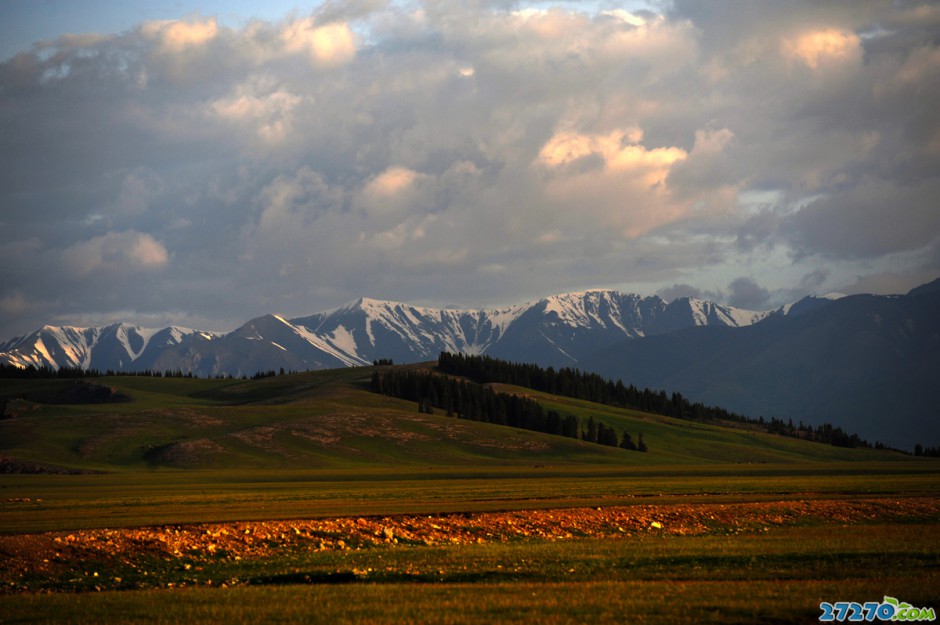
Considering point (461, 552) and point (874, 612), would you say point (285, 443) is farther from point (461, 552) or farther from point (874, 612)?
point (874, 612)

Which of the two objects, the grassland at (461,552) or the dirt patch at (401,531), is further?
the dirt patch at (401,531)

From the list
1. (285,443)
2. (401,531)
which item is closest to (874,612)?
(401,531)

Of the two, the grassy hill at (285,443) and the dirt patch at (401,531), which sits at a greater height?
the dirt patch at (401,531)

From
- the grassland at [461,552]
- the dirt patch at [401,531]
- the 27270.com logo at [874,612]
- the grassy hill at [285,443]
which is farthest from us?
the grassy hill at [285,443]

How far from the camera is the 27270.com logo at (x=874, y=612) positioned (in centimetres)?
2250

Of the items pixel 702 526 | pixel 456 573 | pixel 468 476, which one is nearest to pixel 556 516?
pixel 702 526

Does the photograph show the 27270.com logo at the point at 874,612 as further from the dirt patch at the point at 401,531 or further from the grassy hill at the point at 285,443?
the grassy hill at the point at 285,443

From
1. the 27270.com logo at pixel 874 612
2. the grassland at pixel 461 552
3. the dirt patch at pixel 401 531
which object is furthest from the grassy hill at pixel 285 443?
the 27270.com logo at pixel 874 612

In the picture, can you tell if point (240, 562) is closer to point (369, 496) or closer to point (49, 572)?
point (49, 572)

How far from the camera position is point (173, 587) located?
32188 mm

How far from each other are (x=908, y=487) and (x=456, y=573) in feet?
199

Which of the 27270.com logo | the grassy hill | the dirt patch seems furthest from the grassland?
the grassy hill

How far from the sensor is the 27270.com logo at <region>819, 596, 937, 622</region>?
22500mm

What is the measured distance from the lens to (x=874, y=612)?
23156 mm
